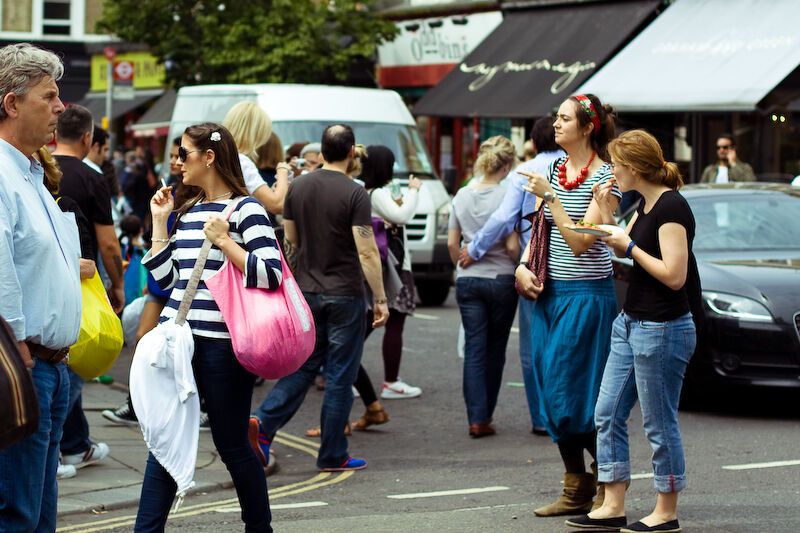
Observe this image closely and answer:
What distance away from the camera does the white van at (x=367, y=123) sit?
17172 mm

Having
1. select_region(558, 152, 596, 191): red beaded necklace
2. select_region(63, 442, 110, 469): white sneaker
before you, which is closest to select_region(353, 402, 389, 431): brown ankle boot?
select_region(63, 442, 110, 469): white sneaker

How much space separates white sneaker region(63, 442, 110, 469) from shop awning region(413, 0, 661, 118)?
16.1m

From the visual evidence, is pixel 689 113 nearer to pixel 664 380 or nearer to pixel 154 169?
pixel 154 169

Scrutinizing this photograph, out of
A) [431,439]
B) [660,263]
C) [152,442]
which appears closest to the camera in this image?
[152,442]

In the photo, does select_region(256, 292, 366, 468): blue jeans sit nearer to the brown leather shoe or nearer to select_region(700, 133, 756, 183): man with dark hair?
the brown leather shoe

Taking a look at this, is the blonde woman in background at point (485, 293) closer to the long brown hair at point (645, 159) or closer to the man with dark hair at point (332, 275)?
the man with dark hair at point (332, 275)

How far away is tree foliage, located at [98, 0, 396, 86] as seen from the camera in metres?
28.4

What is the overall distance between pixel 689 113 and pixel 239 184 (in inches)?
746

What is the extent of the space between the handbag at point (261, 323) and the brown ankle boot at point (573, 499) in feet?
5.84

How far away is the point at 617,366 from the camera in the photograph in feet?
20.6

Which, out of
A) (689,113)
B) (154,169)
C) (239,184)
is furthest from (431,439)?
(154,169)

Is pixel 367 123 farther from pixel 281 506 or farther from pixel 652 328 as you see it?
pixel 652 328

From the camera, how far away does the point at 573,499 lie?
22.1 ft

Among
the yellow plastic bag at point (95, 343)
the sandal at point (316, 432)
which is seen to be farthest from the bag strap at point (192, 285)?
the sandal at point (316, 432)
